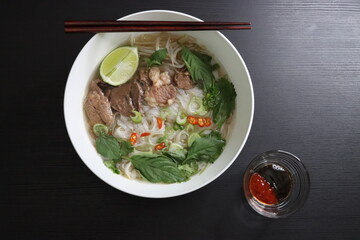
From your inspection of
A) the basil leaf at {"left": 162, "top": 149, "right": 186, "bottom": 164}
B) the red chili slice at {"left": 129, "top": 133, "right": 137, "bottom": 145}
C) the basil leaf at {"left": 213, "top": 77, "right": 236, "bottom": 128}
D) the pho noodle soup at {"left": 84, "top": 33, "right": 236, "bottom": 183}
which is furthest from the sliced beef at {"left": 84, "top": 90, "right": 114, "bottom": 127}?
the basil leaf at {"left": 213, "top": 77, "right": 236, "bottom": 128}

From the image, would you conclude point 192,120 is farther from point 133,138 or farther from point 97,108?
point 97,108

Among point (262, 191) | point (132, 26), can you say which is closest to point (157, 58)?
point (132, 26)

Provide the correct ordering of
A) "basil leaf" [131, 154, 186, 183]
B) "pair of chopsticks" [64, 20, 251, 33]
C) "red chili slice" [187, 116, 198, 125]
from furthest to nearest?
1. "red chili slice" [187, 116, 198, 125]
2. "basil leaf" [131, 154, 186, 183]
3. "pair of chopsticks" [64, 20, 251, 33]

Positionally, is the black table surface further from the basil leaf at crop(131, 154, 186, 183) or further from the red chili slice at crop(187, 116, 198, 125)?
the red chili slice at crop(187, 116, 198, 125)

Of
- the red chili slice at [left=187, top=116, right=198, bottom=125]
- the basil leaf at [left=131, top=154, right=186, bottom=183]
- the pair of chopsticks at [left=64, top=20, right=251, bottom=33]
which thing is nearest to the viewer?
the pair of chopsticks at [left=64, top=20, right=251, bottom=33]

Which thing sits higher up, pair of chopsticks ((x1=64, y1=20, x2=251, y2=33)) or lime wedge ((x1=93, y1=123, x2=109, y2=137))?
pair of chopsticks ((x1=64, y1=20, x2=251, y2=33))

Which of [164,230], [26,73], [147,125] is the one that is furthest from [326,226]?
[26,73]
